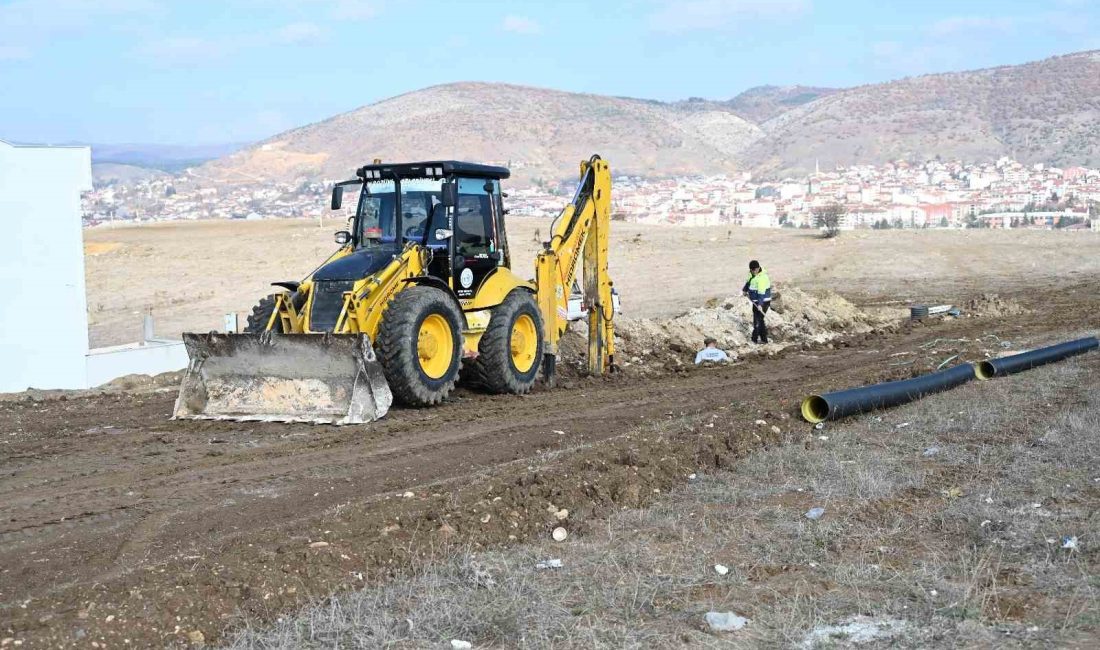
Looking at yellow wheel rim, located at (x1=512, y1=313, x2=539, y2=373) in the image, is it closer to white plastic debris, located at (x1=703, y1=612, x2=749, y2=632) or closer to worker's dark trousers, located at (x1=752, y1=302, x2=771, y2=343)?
worker's dark trousers, located at (x1=752, y1=302, x2=771, y2=343)

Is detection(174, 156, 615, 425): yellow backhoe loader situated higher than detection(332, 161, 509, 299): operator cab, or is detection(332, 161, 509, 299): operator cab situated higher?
detection(332, 161, 509, 299): operator cab

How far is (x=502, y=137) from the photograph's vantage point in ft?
410

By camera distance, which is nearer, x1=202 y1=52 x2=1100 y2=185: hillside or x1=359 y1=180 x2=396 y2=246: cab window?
Result: x1=359 y1=180 x2=396 y2=246: cab window

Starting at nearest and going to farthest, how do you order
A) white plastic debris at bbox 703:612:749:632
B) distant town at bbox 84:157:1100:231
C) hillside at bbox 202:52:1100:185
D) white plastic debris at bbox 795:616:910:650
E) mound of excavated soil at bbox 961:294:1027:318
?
white plastic debris at bbox 795:616:910:650 → white plastic debris at bbox 703:612:749:632 → mound of excavated soil at bbox 961:294:1027:318 → distant town at bbox 84:157:1100:231 → hillside at bbox 202:52:1100:185

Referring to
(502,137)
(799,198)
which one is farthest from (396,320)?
(502,137)

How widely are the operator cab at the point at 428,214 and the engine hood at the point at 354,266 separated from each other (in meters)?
0.11

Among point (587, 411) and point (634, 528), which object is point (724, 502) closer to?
point (634, 528)

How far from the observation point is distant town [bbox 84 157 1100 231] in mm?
64812

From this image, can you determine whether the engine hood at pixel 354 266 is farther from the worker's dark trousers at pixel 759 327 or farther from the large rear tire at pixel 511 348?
the worker's dark trousers at pixel 759 327

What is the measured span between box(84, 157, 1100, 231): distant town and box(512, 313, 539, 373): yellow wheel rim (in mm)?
31411

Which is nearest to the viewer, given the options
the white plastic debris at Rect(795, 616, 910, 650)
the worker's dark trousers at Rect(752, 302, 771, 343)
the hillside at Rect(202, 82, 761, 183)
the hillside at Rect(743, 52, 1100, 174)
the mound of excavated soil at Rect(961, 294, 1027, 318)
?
the white plastic debris at Rect(795, 616, 910, 650)

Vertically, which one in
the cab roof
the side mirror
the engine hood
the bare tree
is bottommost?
the engine hood

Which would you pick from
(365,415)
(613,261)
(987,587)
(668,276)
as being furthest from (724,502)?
(613,261)

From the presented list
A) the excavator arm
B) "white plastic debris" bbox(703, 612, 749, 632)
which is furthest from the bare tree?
"white plastic debris" bbox(703, 612, 749, 632)
